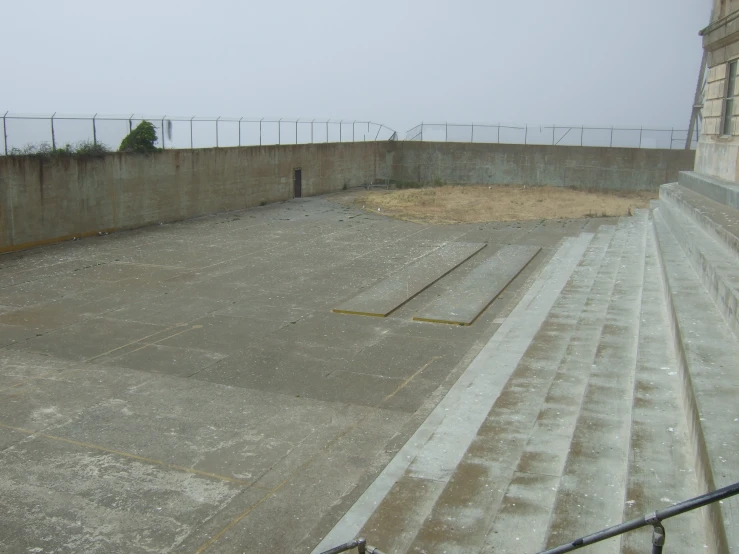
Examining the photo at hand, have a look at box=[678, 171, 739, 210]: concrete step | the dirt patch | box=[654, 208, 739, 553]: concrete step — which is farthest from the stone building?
the dirt patch

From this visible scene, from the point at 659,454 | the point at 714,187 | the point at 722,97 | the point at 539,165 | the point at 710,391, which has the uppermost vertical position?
the point at 722,97

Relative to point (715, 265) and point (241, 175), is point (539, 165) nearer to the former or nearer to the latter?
point (241, 175)

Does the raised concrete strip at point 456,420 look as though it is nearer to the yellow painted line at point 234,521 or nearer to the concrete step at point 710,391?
the yellow painted line at point 234,521

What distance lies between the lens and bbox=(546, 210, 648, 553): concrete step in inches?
231

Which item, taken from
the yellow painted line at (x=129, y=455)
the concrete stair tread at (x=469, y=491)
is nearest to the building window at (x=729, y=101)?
the concrete stair tread at (x=469, y=491)

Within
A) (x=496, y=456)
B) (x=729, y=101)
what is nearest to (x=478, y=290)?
(x=729, y=101)

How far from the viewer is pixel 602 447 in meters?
7.15

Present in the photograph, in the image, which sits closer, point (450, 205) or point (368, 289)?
point (368, 289)

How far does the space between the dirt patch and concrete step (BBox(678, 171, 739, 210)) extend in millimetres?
9370

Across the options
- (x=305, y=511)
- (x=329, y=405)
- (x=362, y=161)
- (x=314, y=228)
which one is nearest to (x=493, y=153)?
(x=362, y=161)

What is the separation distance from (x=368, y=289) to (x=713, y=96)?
1014 cm

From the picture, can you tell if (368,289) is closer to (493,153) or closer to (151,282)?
(151,282)

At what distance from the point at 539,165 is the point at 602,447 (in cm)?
3401

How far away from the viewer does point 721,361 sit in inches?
294
